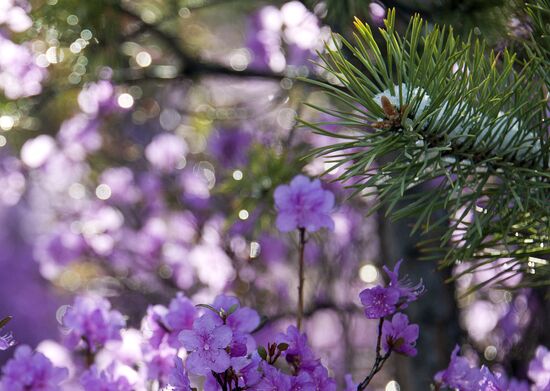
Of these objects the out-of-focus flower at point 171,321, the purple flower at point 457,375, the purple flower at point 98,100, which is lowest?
the purple flower at point 98,100

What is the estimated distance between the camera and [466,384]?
78cm

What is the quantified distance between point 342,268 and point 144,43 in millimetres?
802

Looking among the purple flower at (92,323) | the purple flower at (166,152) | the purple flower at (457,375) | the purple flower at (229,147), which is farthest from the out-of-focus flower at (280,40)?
the purple flower at (457,375)

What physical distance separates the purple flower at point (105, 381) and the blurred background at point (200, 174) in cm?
27

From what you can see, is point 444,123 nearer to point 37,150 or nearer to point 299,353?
point 299,353

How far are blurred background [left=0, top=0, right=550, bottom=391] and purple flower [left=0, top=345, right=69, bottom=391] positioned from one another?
1.02 ft

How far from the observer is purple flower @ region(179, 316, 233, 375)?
674mm

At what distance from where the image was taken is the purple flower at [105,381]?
84cm

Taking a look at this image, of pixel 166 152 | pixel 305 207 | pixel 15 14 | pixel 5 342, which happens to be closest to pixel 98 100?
pixel 166 152

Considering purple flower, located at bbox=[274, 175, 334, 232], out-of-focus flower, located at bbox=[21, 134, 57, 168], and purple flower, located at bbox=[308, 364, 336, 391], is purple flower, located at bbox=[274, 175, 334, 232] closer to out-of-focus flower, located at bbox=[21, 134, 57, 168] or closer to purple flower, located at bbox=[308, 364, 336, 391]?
purple flower, located at bbox=[308, 364, 336, 391]

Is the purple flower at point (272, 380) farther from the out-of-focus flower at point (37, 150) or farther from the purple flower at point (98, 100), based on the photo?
the out-of-focus flower at point (37, 150)

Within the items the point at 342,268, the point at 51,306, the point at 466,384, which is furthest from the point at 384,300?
the point at 51,306

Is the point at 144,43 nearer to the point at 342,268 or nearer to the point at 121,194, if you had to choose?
the point at 121,194

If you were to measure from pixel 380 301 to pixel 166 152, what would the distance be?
51.6 inches
